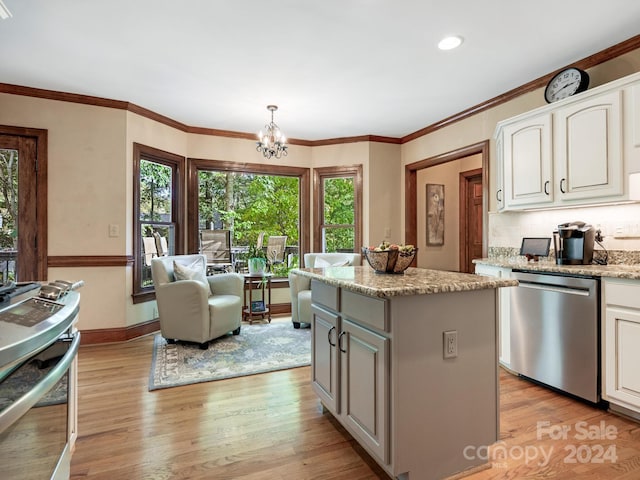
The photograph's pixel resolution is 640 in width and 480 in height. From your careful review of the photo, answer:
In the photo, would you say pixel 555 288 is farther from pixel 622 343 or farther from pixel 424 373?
pixel 424 373

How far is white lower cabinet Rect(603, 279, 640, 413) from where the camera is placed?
209cm

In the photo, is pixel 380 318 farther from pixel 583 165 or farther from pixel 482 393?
pixel 583 165

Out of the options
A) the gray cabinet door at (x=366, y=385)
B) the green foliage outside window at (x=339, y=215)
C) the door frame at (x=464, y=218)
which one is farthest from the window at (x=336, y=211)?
the gray cabinet door at (x=366, y=385)

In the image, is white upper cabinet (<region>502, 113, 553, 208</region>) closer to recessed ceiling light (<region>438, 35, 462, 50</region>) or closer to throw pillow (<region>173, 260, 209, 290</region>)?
recessed ceiling light (<region>438, 35, 462, 50</region>)

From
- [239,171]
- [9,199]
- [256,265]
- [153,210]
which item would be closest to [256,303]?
[256,265]

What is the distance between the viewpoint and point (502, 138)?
131 inches

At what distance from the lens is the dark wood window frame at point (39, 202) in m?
3.51

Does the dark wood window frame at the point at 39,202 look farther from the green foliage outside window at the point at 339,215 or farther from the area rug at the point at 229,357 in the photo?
the green foliage outside window at the point at 339,215

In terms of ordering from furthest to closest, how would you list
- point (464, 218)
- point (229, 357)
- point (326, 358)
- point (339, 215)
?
point (464, 218) → point (339, 215) → point (229, 357) → point (326, 358)

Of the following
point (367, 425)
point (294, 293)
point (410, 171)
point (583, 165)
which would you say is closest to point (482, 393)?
point (367, 425)

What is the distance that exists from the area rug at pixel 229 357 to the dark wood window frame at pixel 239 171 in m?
1.34

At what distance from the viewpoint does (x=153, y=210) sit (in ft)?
14.3

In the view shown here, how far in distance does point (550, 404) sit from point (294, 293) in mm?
2758

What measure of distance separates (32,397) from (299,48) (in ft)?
8.91
